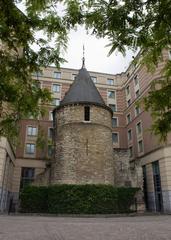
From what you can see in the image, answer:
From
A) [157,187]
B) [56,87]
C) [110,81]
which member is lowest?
[157,187]

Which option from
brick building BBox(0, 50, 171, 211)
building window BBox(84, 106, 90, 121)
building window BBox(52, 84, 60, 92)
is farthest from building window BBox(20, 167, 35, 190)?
building window BBox(52, 84, 60, 92)

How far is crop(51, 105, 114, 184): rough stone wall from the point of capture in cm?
2295

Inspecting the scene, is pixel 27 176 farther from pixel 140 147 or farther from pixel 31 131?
pixel 140 147

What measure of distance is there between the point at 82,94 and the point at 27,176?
13.9 meters

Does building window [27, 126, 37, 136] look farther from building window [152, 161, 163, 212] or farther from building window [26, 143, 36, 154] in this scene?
building window [152, 161, 163, 212]

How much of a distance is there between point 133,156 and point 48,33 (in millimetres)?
31144

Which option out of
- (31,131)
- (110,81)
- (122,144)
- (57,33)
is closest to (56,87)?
(31,131)

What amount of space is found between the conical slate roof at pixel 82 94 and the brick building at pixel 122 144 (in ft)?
12.4

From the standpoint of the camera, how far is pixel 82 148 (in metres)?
23.7

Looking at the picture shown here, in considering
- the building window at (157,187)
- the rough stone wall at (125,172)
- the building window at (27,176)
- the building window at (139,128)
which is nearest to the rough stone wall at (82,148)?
the rough stone wall at (125,172)

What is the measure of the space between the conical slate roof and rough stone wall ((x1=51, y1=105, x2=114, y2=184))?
30.2 inches

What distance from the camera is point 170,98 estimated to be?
440cm

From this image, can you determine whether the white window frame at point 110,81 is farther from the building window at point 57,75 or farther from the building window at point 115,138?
the building window at point 115,138
